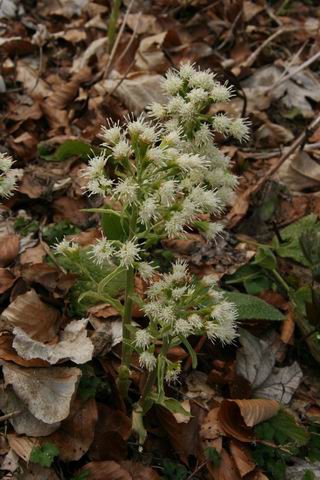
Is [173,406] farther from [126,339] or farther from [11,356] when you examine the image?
[11,356]

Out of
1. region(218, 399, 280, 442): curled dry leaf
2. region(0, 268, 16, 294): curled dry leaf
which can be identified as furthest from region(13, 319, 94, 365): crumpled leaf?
region(218, 399, 280, 442): curled dry leaf

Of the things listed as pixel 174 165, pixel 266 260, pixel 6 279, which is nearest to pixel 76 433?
pixel 6 279

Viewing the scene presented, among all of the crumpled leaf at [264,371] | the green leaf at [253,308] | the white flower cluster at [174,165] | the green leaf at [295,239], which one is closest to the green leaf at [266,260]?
the green leaf at [295,239]

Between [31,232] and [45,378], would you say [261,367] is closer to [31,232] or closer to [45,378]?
[45,378]

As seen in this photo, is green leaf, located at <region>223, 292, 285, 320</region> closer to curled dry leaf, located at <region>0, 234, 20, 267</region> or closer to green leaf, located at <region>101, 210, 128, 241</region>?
green leaf, located at <region>101, 210, 128, 241</region>

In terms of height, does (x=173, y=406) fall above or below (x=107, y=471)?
above

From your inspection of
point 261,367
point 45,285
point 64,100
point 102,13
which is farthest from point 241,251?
point 102,13

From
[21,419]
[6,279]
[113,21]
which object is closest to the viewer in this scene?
[21,419]
